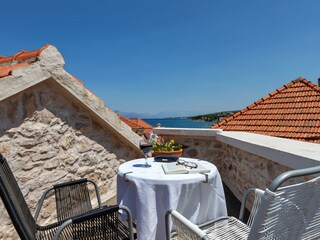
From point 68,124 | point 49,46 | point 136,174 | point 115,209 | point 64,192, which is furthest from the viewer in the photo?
point 68,124

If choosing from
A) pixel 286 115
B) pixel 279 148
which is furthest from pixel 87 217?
pixel 286 115

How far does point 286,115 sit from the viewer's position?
6105 mm

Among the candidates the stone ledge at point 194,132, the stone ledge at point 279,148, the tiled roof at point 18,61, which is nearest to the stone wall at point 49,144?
the tiled roof at point 18,61

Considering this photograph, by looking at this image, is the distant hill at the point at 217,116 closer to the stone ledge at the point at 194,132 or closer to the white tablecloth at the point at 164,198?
the stone ledge at the point at 194,132

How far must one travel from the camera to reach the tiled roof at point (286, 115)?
543 cm

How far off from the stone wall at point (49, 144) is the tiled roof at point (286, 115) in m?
3.85

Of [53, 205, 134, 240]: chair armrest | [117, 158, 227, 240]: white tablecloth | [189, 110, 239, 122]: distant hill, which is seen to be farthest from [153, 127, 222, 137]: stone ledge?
[189, 110, 239, 122]: distant hill

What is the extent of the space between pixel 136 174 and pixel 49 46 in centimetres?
190

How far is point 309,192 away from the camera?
38.0 inches

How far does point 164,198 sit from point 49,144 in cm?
177

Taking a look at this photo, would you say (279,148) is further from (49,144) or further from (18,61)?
(18,61)

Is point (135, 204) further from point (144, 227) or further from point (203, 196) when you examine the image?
point (203, 196)

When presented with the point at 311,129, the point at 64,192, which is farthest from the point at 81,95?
the point at 311,129

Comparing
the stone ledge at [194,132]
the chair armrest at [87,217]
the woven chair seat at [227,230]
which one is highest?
the stone ledge at [194,132]
